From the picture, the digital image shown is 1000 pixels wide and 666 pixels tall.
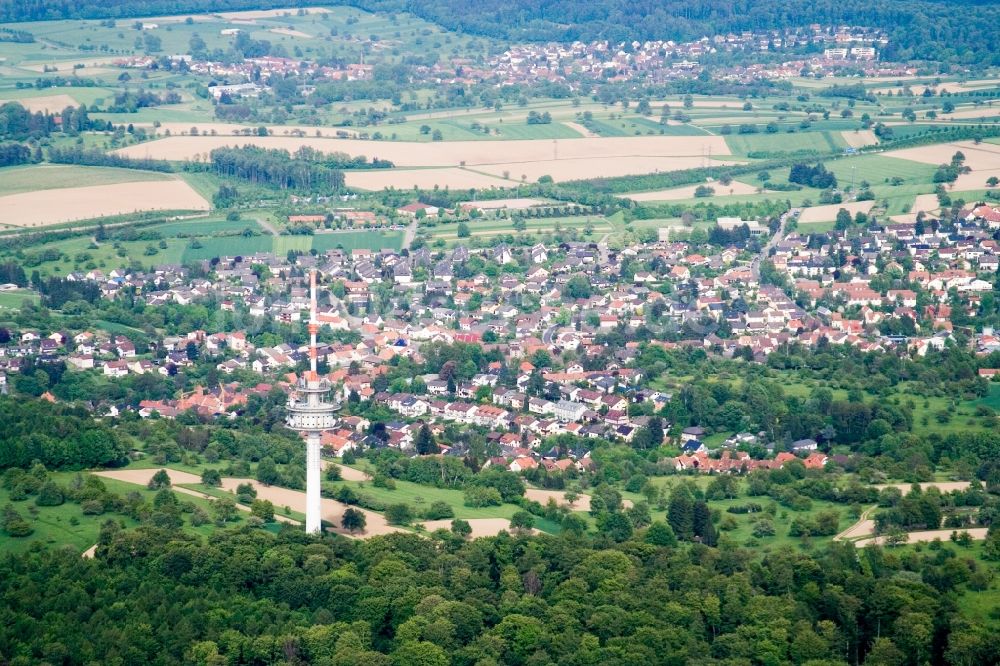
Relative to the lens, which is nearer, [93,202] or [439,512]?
[439,512]

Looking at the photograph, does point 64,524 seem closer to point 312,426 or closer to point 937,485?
point 312,426

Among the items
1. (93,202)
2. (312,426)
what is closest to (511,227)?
(93,202)

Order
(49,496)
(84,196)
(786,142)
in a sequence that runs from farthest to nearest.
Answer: (786,142) → (84,196) → (49,496)

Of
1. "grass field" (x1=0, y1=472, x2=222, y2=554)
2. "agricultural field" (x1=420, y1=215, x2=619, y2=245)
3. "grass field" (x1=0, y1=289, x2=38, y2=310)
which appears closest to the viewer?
"grass field" (x1=0, y1=472, x2=222, y2=554)

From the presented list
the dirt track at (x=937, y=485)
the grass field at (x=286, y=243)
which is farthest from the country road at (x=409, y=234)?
the dirt track at (x=937, y=485)

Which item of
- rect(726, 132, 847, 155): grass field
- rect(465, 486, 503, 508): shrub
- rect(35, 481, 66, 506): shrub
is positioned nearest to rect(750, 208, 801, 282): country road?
rect(726, 132, 847, 155): grass field

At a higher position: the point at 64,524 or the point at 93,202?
the point at 64,524

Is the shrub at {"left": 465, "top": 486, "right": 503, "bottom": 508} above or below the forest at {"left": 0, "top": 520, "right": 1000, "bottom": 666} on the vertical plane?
below

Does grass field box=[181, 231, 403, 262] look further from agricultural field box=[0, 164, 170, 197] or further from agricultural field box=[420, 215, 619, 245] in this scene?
agricultural field box=[0, 164, 170, 197]

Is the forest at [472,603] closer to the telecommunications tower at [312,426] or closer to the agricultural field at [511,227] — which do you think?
the telecommunications tower at [312,426]

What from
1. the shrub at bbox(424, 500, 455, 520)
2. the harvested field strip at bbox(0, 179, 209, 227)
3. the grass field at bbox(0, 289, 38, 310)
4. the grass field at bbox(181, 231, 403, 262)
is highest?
→ the shrub at bbox(424, 500, 455, 520)

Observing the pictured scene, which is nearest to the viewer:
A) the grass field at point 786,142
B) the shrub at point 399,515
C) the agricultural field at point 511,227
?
the shrub at point 399,515

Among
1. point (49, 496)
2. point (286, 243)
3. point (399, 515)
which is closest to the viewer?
point (49, 496)
